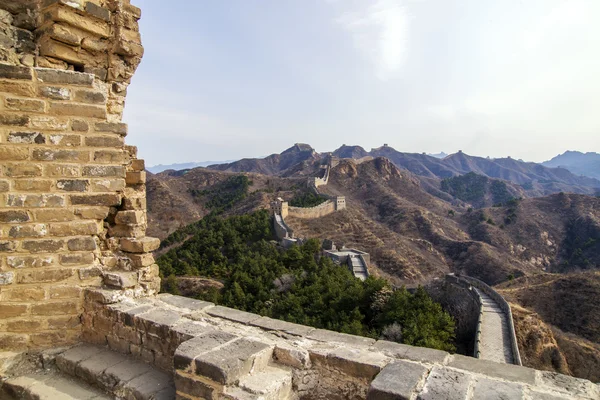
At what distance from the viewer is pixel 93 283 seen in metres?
3.13

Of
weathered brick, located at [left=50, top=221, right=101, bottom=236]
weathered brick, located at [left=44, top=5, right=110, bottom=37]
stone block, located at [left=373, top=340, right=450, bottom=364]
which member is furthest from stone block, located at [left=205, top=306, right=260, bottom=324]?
weathered brick, located at [left=44, top=5, right=110, bottom=37]

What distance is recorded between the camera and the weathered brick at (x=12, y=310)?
282 centimetres

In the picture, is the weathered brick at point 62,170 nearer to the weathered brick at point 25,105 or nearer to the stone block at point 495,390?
the weathered brick at point 25,105

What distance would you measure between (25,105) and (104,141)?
22.7 inches

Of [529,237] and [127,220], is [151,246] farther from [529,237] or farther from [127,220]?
[529,237]

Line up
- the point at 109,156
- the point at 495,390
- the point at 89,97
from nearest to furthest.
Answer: the point at 495,390 < the point at 89,97 < the point at 109,156

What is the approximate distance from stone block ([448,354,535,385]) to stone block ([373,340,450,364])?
0.07 meters

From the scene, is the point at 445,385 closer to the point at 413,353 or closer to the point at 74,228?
the point at 413,353

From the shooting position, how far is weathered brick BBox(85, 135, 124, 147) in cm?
301

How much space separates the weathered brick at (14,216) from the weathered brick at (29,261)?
29 cm

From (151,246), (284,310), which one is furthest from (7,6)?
(284,310)

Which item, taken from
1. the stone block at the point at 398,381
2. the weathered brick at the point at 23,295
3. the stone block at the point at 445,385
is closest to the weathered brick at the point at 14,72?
the weathered brick at the point at 23,295

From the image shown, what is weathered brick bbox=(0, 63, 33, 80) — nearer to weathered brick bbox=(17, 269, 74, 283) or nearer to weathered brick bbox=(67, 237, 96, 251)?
weathered brick bbox=(67, 237, 96, 251)

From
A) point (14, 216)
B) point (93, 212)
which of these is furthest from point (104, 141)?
point (14, 216)
